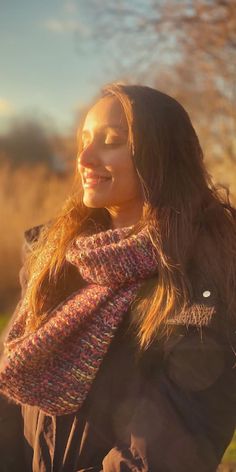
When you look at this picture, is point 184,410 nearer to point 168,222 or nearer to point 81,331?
point 81,331

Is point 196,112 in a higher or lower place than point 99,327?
higher

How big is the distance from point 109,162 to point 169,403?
820mm

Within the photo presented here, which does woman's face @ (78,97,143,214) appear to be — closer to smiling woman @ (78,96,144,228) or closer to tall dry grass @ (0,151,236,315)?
smiling woman @ (78,96,144,228)

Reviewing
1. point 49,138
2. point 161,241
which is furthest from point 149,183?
point 49,138

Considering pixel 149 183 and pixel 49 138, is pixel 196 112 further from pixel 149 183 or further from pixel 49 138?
pixel 149 183

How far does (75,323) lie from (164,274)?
34 cm

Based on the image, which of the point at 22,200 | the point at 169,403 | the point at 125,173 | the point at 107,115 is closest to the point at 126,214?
the point at 125,173

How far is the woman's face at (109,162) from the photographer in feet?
7.43

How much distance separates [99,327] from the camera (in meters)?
2.16

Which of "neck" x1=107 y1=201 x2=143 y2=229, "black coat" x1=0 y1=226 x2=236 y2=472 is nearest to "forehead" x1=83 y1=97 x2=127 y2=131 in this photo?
"neck" x1=107 y1=201 x2=143 y2=229

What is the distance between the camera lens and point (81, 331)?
224 cm

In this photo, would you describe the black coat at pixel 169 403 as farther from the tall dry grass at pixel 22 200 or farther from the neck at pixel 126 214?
the tall dry grass at pixel 22 200

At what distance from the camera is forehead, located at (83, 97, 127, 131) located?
7.49 feet

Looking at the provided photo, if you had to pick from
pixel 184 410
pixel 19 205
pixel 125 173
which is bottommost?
pixel 184 410
